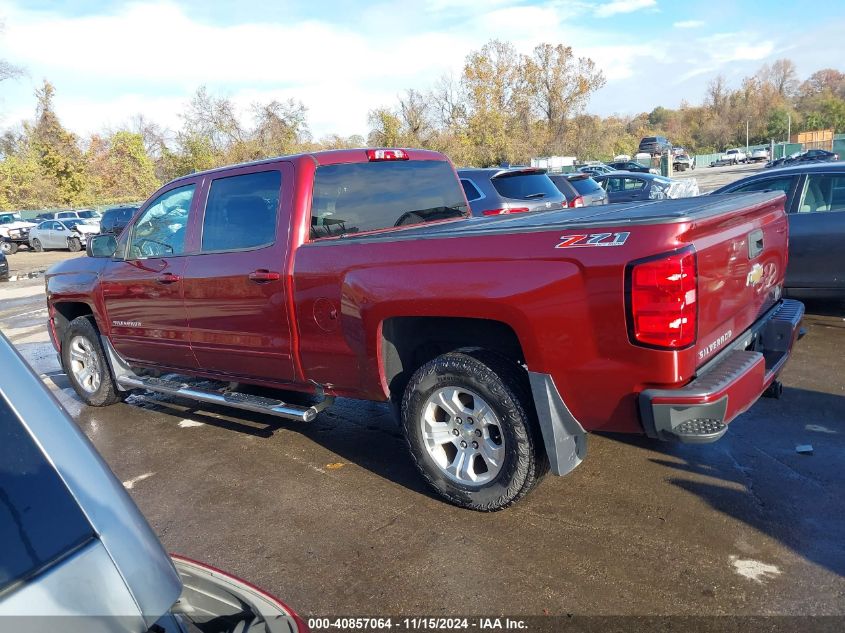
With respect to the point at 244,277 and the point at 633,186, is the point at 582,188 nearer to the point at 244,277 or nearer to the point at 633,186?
the point at 633,186

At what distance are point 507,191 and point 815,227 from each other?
4.40 metres

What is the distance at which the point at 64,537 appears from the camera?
128 cm

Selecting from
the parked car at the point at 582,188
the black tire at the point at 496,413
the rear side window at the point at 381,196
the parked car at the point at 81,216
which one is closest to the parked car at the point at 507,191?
the parked car at the point at 582,188

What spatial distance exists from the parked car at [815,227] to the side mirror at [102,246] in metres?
6.03

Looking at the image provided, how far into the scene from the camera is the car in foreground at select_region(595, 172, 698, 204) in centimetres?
1811

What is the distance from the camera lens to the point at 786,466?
408cm

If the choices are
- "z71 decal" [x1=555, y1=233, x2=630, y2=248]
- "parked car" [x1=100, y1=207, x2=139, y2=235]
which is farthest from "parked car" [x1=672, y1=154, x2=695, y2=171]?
"z71 decal" [x1=555, y1=233, x2=630, y2=248]

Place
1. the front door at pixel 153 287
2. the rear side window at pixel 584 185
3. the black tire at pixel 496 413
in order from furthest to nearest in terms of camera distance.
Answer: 1. the rear side window at pixel 584 185
2. the front door at pixel 153 287
3. the black tire at pixel 496 413

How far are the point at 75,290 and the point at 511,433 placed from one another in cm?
458

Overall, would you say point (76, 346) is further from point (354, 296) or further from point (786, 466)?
point (786, 466)

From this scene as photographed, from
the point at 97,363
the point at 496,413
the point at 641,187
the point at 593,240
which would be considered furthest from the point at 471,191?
the point at 641,187

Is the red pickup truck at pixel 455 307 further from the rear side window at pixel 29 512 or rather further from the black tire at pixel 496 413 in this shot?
the rear side window at pixel 29 512

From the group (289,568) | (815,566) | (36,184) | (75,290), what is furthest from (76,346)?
(36,184)

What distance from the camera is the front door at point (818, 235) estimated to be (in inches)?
273
